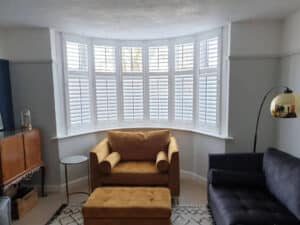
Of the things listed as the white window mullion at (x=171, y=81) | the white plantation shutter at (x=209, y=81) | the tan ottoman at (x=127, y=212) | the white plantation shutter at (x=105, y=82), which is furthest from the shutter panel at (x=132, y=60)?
the tan ottoman at (x=127, y=212)

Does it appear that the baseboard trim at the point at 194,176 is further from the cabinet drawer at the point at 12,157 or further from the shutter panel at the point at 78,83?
the cabinet drawer at the point at 12,157

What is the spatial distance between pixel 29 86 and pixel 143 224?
2676 millimetres

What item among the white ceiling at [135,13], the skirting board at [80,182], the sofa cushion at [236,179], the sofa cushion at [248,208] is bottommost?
the skirting board at [80,182]

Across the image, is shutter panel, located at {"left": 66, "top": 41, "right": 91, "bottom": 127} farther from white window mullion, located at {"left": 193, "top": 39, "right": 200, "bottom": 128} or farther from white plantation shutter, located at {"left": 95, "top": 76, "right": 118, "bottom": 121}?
white window mullion, located at {"left": 193, "top": 39, "right": 200, "bottom": 128}

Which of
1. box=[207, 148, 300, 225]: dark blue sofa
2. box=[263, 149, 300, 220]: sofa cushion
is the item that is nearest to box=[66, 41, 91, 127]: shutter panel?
box=[207, 148, 300, 225]: dark blue sofa

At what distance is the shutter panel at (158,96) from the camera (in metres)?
4.57

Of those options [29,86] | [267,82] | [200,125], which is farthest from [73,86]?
[267,82]

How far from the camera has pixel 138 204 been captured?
2559mm

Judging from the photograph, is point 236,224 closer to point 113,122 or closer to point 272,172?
point 272,172

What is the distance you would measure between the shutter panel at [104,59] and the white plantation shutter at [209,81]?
1.63m

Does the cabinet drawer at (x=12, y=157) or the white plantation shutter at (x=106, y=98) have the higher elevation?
the white plantation shutter at (x=106, y=98)

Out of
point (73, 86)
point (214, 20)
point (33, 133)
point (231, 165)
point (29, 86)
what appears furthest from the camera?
point (73, 86)

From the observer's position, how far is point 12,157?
2984 mm

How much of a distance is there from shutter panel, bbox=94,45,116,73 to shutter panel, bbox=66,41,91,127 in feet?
0.68
